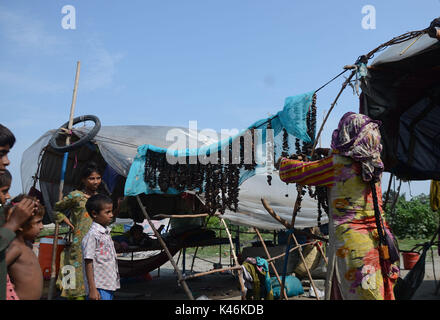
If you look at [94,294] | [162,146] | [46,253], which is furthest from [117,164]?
[94,294]

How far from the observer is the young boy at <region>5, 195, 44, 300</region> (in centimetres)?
193

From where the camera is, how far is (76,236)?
4.07 metres

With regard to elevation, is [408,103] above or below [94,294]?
above

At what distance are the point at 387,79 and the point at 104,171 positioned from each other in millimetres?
4670

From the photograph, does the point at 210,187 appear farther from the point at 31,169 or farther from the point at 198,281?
the point at 198,281

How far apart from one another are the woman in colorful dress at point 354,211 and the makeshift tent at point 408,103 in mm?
1214

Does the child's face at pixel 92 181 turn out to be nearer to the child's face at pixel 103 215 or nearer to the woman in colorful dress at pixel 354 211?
the child's face at pixel 103 215

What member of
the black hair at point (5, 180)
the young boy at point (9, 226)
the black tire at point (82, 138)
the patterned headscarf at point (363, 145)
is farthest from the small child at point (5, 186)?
the patterned headscarf at point (363, 145)

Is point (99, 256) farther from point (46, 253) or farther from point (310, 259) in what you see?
point (310, 259)

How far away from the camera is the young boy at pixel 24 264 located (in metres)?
1.93

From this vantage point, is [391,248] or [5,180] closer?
[391,248]

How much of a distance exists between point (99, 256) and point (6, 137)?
1.28 m

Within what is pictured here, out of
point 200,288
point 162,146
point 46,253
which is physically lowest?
point 200,288
